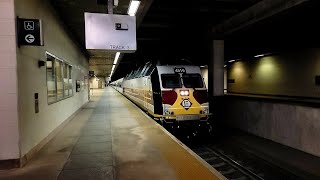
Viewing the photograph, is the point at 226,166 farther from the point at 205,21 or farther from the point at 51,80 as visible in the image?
the point at 205,21

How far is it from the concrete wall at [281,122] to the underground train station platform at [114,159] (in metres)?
3.80

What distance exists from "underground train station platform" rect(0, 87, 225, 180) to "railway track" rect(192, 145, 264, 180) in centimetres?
168

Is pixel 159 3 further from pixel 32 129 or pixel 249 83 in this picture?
pixel 249 83

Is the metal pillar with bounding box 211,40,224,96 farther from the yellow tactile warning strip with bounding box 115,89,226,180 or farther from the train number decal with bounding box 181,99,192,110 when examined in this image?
the yellow tactile warning strip with bounding box 115,89,226,180

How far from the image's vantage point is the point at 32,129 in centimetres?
583

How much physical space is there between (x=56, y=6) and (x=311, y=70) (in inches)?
558

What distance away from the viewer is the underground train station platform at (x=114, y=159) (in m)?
4.67

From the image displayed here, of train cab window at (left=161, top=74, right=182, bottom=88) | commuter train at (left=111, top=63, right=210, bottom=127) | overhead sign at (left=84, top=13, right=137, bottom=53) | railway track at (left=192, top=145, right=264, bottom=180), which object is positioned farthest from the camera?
train cab window at (left=161, top=74, right=182, bottom=88)

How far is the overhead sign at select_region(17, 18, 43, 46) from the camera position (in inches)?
200

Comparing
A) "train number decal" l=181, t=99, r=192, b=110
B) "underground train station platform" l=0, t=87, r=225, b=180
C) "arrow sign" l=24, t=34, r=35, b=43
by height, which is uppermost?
"arrow sign" l=24, t=34, r=35, b=43

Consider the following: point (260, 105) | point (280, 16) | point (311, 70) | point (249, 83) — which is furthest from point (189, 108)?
point (249, 83)

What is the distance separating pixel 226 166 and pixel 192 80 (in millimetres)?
3980

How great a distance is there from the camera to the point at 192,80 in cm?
1081

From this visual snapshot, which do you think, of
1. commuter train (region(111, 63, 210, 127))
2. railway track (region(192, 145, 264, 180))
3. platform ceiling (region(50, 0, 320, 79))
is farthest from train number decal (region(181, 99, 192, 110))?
platform ceiling (region(50, 0, 320, 79))
